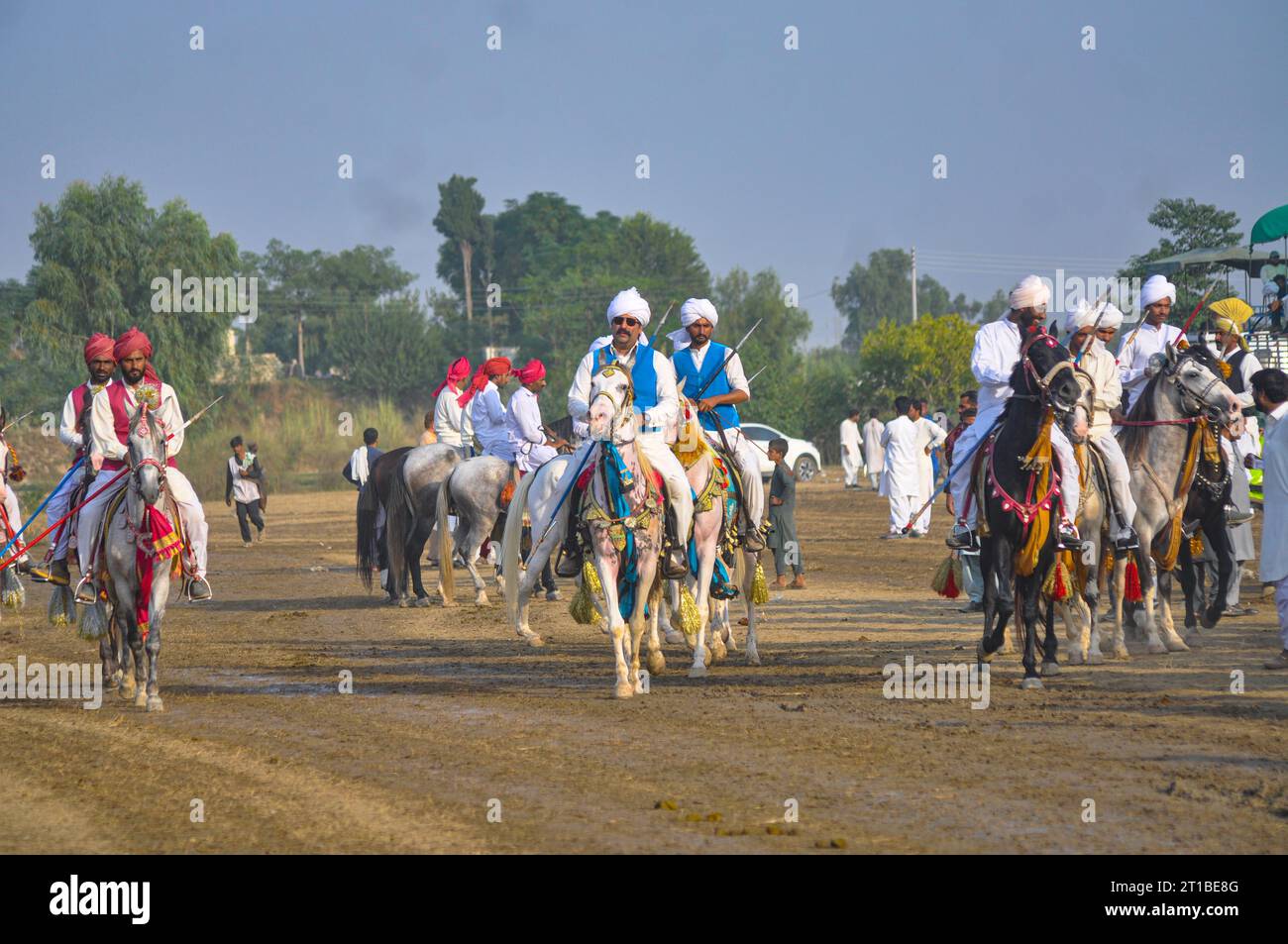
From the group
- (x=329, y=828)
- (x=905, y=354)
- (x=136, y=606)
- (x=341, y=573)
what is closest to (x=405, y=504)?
(x=341, y=573)

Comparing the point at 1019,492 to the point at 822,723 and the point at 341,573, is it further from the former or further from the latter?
the point at 341,573

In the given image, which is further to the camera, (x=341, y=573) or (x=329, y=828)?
(x=341, y=573)

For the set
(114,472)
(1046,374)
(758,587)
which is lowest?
(758,587)

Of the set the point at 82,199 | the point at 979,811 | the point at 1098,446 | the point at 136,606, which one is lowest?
the point at 979,811

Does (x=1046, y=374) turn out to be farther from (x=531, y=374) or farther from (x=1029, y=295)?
(x=531, y=374)

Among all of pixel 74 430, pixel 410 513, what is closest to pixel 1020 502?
pixel 74 430

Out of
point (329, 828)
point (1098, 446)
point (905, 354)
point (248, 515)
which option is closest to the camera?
point (329, 828)

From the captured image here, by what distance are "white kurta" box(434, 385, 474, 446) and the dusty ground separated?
249 inches

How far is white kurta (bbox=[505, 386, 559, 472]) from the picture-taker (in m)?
17.2

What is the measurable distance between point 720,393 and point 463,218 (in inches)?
3703

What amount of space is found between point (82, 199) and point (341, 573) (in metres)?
40.2

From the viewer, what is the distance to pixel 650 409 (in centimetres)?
1098

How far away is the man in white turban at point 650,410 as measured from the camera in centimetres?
1091

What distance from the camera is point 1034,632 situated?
10812 millimetres
